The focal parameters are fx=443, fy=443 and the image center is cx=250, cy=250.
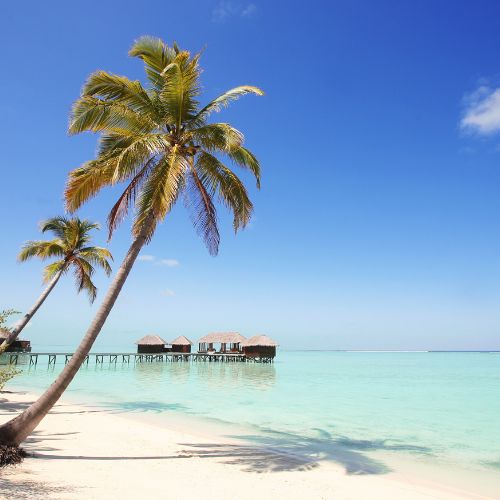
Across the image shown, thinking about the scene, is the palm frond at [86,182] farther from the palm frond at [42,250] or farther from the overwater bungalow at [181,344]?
the overwater bungalow at [181,344]

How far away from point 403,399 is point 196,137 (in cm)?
1968

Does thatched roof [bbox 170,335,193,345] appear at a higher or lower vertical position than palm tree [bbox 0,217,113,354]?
lower

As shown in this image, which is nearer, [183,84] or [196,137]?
[183,84]

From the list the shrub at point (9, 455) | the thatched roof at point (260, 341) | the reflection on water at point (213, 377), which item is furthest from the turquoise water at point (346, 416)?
the thatched roof at point (260, 341)

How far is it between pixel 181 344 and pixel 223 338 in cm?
607

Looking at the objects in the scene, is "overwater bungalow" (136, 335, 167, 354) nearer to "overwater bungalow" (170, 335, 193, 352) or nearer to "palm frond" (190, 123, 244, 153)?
"overwater bungalow" (170, 335, 193, 352)

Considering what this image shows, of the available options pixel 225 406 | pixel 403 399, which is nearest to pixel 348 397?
pixel 403 399

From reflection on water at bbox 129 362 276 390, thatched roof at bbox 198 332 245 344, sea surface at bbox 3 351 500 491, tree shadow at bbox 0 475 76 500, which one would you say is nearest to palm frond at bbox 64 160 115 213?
tree shadow at bbox 0 475 76 500

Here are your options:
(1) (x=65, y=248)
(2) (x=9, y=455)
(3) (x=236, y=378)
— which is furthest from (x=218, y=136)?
(3) (x=236, y=378)

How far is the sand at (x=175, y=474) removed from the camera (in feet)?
18.1

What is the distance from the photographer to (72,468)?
6449mm

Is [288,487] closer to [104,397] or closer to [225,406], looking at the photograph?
[225,406]

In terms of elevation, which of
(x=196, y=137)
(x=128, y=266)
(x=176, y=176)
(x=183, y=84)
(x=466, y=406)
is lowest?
(x=466, y=406)

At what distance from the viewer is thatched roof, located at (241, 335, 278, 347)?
5031 centimetres
